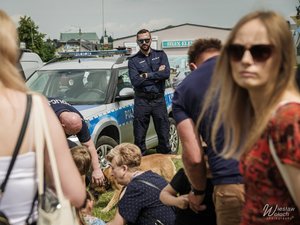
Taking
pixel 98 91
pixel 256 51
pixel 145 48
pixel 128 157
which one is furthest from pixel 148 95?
pixel 256 51

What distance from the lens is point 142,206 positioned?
360 centimetres

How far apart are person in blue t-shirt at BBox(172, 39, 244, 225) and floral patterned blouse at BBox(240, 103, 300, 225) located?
2.50 ft

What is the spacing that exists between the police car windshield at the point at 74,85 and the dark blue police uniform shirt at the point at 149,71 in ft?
1.45

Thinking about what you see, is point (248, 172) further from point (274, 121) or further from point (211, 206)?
point (211, 206)

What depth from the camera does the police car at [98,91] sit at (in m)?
7.13

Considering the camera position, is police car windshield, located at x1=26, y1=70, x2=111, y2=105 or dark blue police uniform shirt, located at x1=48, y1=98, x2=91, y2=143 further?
police car windshield, located at x1=26, y1=70, x2=111, y2=105

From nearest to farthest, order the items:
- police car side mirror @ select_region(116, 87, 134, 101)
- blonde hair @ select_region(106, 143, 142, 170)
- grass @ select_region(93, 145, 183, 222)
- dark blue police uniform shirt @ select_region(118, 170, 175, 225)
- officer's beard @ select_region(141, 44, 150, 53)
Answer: dark blue police uniform shirt @ select_region(118, 170, 175, 225) < blonde hair @ select_region(106, 143, 142, 170) < grass @ select_region(93, 145, 183, 222) < police car side mirror @ select_region(116, 87, 134, 101) < officer's beard @ select_region(141, 44, 150, 53)

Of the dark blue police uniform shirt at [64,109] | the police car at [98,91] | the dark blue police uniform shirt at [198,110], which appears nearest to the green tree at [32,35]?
the police car at [98,91]

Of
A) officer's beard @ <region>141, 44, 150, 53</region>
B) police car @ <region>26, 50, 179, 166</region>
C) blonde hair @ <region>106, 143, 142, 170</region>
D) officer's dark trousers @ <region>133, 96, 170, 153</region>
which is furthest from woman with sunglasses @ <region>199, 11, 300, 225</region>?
officer's beard @ <region>141, 44, 150, 53</region>

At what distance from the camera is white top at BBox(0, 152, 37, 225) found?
1.95 m

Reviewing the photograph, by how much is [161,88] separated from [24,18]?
153ft

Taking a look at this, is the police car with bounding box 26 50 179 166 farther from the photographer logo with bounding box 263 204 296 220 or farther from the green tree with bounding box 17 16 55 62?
the green tree with bounding box 17 16 55 62

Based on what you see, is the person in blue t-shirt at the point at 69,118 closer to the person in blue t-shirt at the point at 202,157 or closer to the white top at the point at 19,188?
the person in blue t-shirt at the point at 202,157

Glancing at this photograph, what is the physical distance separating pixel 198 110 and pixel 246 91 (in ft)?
2.97
